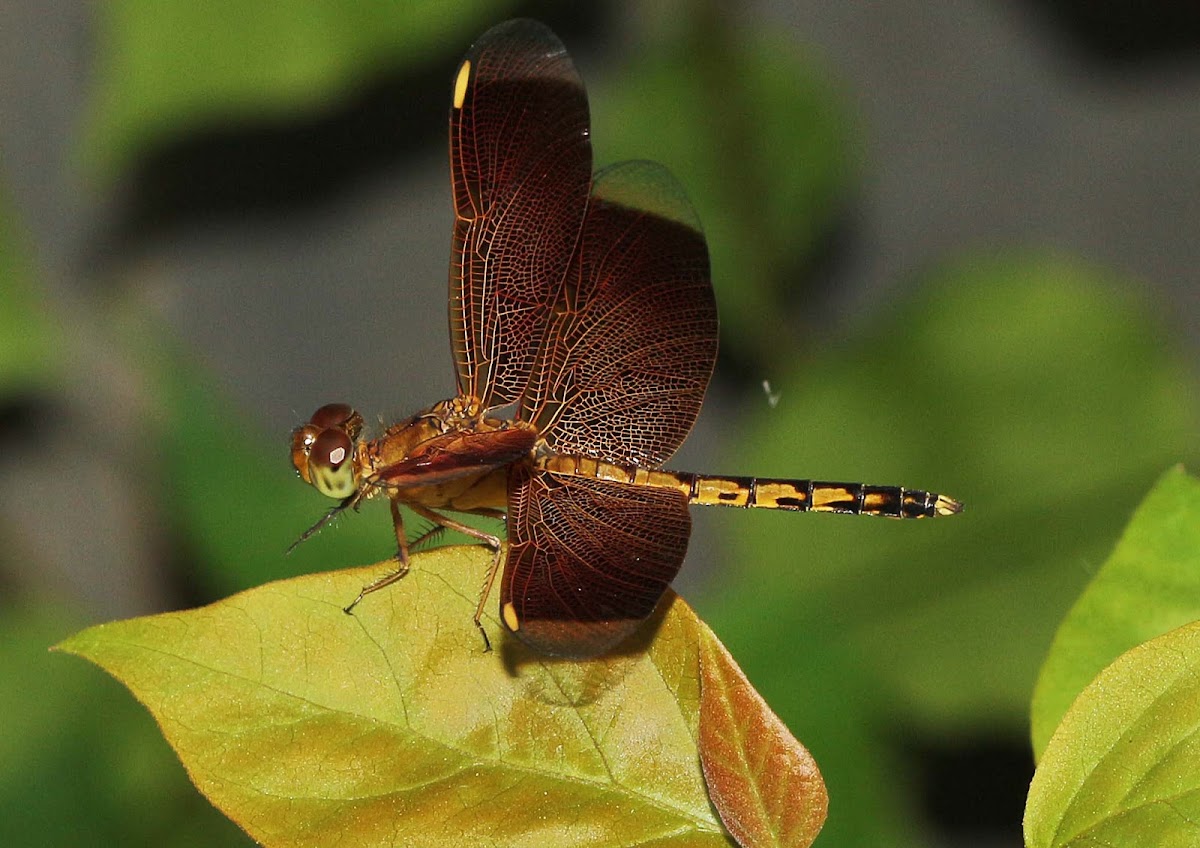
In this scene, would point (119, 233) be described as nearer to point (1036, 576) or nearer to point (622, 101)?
point (622, 101)

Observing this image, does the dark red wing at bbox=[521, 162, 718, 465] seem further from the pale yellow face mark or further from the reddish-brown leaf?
the reddish-brown leaf

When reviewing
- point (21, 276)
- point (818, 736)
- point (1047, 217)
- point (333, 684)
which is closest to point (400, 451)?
point (333, 684)

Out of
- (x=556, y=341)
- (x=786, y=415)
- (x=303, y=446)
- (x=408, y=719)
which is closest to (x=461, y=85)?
(x=556, y=341)

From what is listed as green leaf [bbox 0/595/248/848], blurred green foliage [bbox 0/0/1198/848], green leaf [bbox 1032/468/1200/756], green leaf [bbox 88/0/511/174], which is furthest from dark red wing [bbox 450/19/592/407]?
green leaf [bbox 0/595/248/848]

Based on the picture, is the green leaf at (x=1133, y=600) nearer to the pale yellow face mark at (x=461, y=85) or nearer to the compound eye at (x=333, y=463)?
the compound eye at (x=333, y=463)

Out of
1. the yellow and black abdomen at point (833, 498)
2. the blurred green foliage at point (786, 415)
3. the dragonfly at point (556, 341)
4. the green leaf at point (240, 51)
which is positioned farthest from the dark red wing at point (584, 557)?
the green leaf at point (240, 51)
